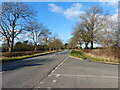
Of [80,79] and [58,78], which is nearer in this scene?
[80,79]

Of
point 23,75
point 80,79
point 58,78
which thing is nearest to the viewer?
point 80,79

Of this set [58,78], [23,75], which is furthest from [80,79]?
[23,75]

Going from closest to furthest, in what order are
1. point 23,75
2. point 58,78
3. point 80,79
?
point 80,79
point 58,78
point 23,75

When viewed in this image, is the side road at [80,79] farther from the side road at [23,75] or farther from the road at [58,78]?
the side road at [23,75]

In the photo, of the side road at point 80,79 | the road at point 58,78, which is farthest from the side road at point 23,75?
the side road at point 80,79

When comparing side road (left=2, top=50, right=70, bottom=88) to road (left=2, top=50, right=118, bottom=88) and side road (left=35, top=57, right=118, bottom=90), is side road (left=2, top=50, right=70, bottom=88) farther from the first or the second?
side road (left=35, top=57, right=118, bottom=90)

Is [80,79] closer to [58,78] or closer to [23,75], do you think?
[58,78]

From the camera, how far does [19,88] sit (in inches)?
185

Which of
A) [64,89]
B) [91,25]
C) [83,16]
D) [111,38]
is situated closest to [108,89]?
[64,89]

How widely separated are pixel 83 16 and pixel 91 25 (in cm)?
482

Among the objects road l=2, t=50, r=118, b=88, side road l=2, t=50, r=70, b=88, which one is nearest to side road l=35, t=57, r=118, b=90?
road l=2, t=50, r=118, b=88

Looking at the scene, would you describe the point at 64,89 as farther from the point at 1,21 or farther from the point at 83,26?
the point at 83,26

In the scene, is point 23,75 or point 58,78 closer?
point 58,78

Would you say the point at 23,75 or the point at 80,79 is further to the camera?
the point at 23,75
